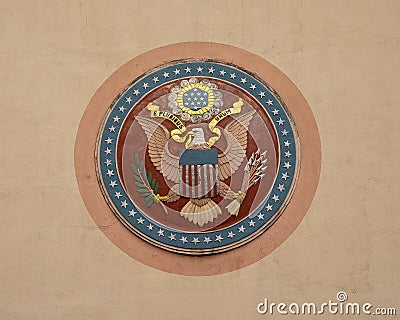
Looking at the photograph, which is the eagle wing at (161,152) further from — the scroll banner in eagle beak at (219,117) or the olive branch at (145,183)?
the scroll banner in eagle beak at (219,117)

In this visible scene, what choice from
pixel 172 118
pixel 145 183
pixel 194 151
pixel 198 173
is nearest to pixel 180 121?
pixel 172 118

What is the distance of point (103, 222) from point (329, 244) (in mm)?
1912

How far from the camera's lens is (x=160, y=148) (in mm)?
9531

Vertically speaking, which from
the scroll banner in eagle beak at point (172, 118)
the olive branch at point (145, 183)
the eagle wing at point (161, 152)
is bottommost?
the olive branch at point (145, 183)

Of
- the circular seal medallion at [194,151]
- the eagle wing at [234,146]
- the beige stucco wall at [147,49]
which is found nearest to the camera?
the beige stucco wall at [147,49]

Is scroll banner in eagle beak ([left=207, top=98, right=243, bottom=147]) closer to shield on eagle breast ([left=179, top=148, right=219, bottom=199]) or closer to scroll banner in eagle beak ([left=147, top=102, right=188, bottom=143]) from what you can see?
shield on eagle breast ([left=179, top=148, right=219, bottom=199])

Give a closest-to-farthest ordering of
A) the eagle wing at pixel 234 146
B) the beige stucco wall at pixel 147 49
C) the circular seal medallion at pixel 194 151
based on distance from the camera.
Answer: the beige stucco wall at pixel 147 49 < the circular seal medallion at pixel 194 151 < the eagle wing at pixel 234 146

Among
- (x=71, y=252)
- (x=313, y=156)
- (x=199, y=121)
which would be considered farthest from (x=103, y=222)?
(x=313, y=156)

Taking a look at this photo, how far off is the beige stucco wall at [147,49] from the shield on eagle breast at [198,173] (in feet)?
2.42

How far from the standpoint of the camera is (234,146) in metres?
9.52

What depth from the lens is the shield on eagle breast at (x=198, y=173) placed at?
372 inches

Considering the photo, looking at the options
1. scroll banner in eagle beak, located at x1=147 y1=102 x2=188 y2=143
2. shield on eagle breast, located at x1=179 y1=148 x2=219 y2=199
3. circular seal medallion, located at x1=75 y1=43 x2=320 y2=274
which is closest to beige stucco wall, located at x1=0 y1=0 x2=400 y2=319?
circular seal medallion, located at x1=75 y1=43 x2=320 y2=274

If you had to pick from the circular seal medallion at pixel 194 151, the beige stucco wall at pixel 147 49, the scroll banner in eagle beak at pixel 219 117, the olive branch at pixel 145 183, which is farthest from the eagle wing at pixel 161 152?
the beige stucco wall at pixel 147 49

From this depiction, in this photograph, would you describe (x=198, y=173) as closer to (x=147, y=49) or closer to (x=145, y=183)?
(x=145, y=183)
